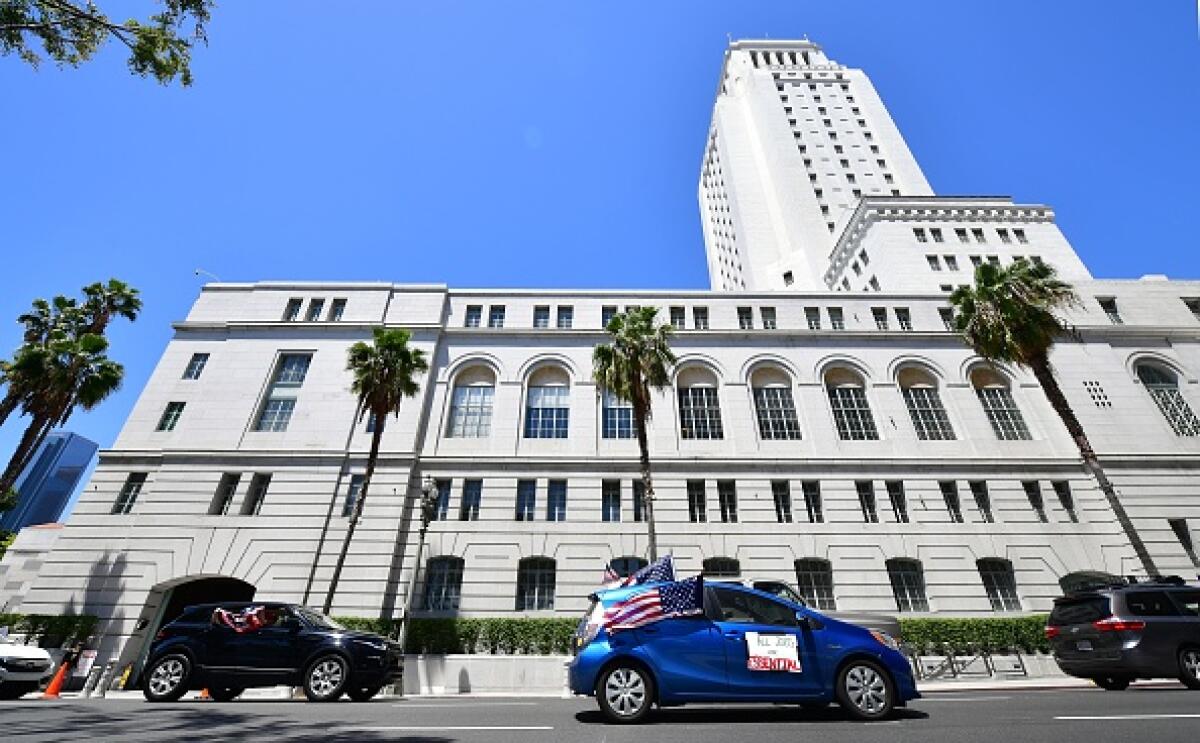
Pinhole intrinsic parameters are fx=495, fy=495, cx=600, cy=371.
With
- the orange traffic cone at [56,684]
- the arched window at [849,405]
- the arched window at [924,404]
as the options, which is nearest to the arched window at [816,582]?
the arched window at [849,405]

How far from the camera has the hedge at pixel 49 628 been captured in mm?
18594

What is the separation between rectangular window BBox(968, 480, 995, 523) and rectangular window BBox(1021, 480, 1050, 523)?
170 cm

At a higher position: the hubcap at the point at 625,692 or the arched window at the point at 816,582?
the arched window at the point at 816,582

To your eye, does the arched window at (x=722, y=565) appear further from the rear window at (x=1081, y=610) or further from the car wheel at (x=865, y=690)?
the car wheel at (x=865, y=690)

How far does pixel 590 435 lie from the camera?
24625 millimetres

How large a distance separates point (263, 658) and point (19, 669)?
8.15 m

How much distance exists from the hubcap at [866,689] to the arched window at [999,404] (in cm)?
2437

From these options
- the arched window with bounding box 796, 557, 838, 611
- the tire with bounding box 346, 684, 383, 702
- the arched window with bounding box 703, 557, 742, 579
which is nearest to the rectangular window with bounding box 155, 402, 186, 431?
the tire with bounding box 346, 684, 383, 702

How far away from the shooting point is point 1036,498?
76.4ft

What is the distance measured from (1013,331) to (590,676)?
23.4m

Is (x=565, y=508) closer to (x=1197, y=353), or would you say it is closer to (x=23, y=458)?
(x=23, y=458)

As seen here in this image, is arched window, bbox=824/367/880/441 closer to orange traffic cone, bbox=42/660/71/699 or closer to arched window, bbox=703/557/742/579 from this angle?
arched window, bbox=703/557/742/579

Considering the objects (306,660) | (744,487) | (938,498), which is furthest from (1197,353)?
(306,660)

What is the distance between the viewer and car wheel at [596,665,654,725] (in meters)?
6.60
